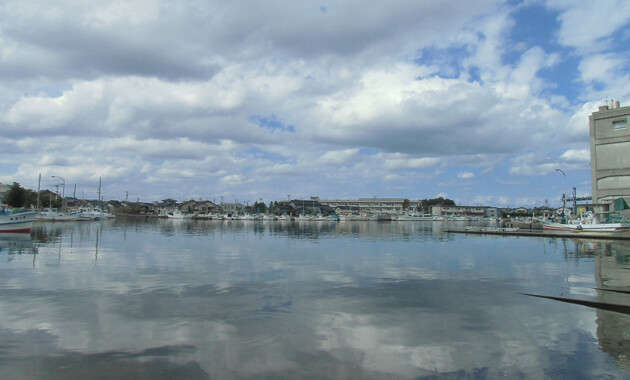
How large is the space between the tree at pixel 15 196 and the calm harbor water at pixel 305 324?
91445 millimetres

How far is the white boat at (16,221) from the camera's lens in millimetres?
44812

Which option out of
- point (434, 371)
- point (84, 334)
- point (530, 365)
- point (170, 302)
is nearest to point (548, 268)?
point (530, 365)

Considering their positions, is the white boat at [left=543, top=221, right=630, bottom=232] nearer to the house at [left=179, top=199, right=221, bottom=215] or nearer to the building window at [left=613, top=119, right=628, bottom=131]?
the building window at [left=613, top=119, right=628, bottom=131]

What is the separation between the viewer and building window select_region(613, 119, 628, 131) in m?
67.8

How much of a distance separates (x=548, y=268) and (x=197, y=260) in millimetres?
19815

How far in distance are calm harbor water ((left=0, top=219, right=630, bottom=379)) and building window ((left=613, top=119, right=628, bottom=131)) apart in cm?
6383

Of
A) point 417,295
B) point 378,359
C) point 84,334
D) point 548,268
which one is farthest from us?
point 548,268

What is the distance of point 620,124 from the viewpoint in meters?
68.4

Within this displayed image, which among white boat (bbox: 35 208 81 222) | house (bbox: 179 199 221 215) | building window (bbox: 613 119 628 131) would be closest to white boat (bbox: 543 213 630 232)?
building window (bbox: 613 119 628 131)

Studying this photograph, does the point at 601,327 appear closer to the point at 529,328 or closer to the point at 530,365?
the point at 529,328

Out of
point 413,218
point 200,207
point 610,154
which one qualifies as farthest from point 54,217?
point 413,218

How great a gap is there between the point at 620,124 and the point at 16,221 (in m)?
91.0

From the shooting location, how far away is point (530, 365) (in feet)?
25.3

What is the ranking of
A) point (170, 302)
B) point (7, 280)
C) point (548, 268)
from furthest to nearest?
point (548, 268)
point (7, 280)
point (170, 302)
